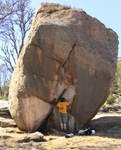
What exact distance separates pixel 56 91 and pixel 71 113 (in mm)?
999

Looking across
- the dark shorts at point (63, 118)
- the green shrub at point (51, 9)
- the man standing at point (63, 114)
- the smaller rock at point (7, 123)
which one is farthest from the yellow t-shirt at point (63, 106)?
the green shrub at point (51, 9)

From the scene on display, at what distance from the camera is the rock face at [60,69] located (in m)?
7.57

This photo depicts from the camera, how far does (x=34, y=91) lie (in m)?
7.50

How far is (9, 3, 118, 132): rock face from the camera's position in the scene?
757 centimetres

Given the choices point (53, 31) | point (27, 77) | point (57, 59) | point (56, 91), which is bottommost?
point (56, 91)

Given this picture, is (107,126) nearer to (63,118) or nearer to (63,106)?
(63,118)

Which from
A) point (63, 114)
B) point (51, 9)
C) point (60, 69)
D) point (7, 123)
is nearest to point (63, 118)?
point (63, 114)

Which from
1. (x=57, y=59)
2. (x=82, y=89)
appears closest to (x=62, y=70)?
(x=57, y=59)

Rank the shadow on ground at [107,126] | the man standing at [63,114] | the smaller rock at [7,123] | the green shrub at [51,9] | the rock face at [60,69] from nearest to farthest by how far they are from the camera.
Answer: the rock face at [60,69] < the man standing at [63,114] < the shadow on ground at [107,126] < the green shrub at [51,9] < the smaller rock at [7,123]

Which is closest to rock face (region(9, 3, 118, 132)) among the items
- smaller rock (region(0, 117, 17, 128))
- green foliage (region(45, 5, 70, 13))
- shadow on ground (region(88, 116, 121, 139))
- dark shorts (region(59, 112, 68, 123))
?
green foliage (region(45, 5, 70, 13))

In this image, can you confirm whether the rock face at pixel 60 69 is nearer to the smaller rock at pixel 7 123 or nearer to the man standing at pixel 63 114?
the man standing at pixel 63 114

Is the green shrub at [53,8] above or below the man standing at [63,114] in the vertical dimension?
above

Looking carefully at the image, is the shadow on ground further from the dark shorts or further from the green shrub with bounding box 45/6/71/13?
the green shrub with bounding box 45/6/71/13

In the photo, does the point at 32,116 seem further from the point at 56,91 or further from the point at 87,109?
the point at 87,109
